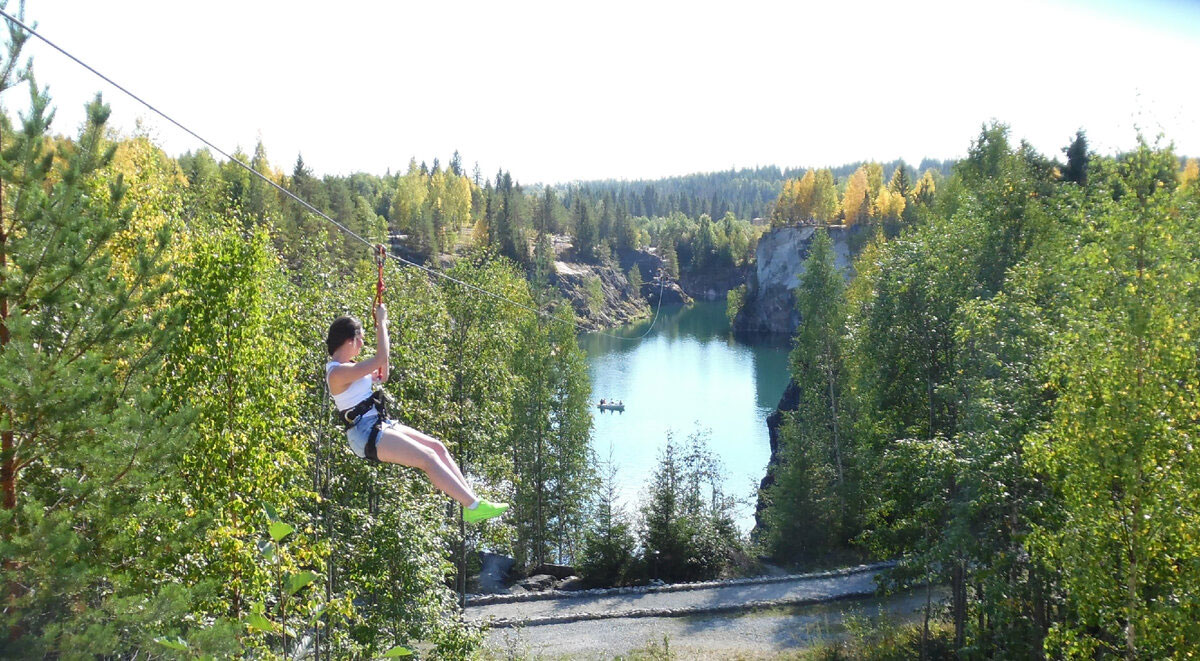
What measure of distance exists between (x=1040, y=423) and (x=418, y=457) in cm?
765

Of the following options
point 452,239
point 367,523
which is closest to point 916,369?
point 367,523

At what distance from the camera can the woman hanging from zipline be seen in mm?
6309

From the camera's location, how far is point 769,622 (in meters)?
17.5

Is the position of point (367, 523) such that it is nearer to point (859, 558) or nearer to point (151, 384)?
point (151, 384)

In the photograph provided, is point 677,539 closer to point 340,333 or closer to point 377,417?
point 377,417

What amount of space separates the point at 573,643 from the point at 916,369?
9.74m

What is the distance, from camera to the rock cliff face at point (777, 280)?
8181 cm

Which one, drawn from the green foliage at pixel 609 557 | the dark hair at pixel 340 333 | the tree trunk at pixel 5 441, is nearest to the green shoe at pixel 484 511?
the dark hair at pixel 340 333

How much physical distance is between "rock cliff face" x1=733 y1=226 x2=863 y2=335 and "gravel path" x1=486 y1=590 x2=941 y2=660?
211 feet

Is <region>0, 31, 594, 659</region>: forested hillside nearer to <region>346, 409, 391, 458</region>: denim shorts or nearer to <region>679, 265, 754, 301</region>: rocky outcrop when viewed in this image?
<region>346, 409, 391, 458</region>: denim shorts

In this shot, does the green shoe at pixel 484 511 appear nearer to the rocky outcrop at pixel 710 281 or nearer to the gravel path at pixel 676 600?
the gravel path at pixel 676 600

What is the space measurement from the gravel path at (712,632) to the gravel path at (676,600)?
31cm

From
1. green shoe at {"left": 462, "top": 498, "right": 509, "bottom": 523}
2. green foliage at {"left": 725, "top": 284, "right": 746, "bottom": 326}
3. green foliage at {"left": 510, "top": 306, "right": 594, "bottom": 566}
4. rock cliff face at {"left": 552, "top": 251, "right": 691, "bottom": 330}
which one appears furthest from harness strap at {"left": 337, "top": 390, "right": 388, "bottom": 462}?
green foliage at {"left": 725, "top": 284, "right": 746, "bottom": 326}

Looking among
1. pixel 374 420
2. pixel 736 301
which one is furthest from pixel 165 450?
pixel 736 301
